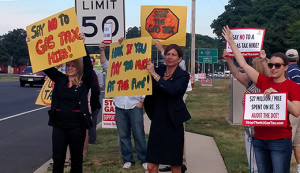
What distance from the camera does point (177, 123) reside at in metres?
5.48

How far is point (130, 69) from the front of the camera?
6.07m

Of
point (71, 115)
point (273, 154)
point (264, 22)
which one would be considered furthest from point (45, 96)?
point (264, 22)

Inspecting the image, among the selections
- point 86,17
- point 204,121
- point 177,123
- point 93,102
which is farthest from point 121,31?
point 204,121

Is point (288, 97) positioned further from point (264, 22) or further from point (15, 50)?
point (15, 50)

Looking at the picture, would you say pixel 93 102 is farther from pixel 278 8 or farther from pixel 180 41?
pixel 278 8

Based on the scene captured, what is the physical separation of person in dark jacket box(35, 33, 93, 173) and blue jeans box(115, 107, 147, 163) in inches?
68.8

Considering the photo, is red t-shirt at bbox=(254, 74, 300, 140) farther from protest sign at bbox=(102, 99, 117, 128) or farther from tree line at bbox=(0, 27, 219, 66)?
tree line at bbox=(0, 27, 219, 66)

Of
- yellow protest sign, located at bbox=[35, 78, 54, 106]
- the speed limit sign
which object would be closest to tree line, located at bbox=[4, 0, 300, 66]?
the speed limit sign

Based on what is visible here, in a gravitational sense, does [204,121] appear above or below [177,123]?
below

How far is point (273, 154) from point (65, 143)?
2.37 m

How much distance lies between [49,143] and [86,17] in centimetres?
344

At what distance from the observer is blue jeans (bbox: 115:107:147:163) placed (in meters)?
7.59

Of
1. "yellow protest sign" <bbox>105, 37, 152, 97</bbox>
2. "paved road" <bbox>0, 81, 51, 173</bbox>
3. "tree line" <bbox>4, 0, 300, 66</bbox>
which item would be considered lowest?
"paved road" <bbox>0, 81, 51, 173</bbox>

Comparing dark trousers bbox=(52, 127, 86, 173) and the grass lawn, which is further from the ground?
dark trousers bbox=(52, 127, 86, 173)
